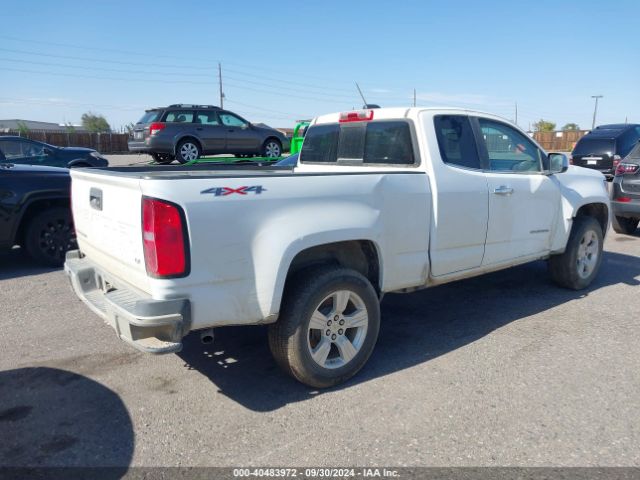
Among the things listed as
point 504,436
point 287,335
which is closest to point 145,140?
point 287,335

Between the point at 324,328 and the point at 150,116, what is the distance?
A: 13483 mm

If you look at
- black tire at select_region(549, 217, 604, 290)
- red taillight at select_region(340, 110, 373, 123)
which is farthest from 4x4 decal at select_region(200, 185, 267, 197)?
black tire at select_region(549, 217, 604, 290)

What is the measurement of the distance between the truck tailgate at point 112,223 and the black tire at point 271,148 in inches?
526

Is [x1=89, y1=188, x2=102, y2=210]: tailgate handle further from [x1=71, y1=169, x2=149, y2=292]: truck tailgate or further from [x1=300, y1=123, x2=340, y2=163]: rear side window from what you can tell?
[x1=300, y1=123, x2=340, y2=163]: rear side window

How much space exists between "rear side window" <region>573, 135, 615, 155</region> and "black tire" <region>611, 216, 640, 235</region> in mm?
6198

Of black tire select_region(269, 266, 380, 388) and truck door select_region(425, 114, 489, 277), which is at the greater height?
truck door select_region(425, 114, 489, 277)

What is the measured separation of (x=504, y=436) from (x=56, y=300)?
4.55 m

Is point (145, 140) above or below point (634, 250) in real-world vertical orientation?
above

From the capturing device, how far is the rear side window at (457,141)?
4.22 m

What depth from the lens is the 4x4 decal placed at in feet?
9.42

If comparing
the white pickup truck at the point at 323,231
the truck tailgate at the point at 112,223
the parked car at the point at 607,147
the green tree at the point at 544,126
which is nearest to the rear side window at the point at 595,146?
the parked car at the point at 607,147

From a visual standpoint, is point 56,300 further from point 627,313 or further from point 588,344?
point 627,313

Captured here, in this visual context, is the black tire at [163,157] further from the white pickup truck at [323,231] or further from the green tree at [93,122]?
the green tree at [93,122]

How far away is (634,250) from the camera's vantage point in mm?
7934
